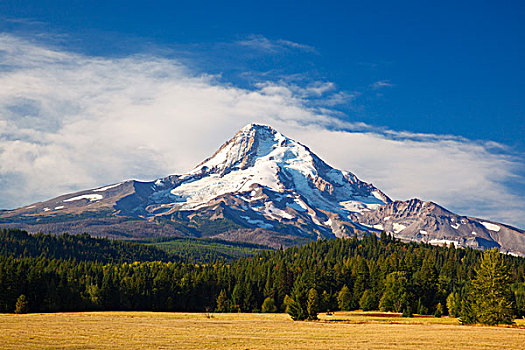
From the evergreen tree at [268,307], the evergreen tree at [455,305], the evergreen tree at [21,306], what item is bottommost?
the evergreen tree at [268,307]

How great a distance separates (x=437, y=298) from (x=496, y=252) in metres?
65.6

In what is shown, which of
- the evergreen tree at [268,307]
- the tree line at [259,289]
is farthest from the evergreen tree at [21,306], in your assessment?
the evergreen tree at [268,307]

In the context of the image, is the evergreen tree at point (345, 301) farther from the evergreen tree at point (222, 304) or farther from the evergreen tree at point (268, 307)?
Result: the evergreen tree at point (222, 304)

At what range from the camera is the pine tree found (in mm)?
76188

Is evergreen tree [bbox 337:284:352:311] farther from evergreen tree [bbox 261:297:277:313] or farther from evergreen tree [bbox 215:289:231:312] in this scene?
evergreen tree [bbox 215:289:231:312]

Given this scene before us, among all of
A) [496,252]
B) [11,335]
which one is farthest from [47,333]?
[496,252]

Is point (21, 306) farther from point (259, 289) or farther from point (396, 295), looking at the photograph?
point (396, 295)

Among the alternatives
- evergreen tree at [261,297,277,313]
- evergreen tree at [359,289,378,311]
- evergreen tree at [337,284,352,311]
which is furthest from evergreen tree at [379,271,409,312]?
evergreen tree at [261,297,277,313]

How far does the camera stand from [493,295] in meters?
77.4

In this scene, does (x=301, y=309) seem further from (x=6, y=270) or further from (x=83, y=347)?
(x=6, y=270)

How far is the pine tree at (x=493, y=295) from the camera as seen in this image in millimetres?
76188

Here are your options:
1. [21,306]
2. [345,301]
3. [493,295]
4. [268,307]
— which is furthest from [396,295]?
[21,306]

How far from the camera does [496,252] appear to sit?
83625 millimetres

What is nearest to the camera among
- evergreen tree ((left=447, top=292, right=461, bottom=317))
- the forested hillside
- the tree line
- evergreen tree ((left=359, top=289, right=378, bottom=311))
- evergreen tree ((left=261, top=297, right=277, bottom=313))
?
evergreen tree ((left=447, top=292, right=461, bottom=317))
